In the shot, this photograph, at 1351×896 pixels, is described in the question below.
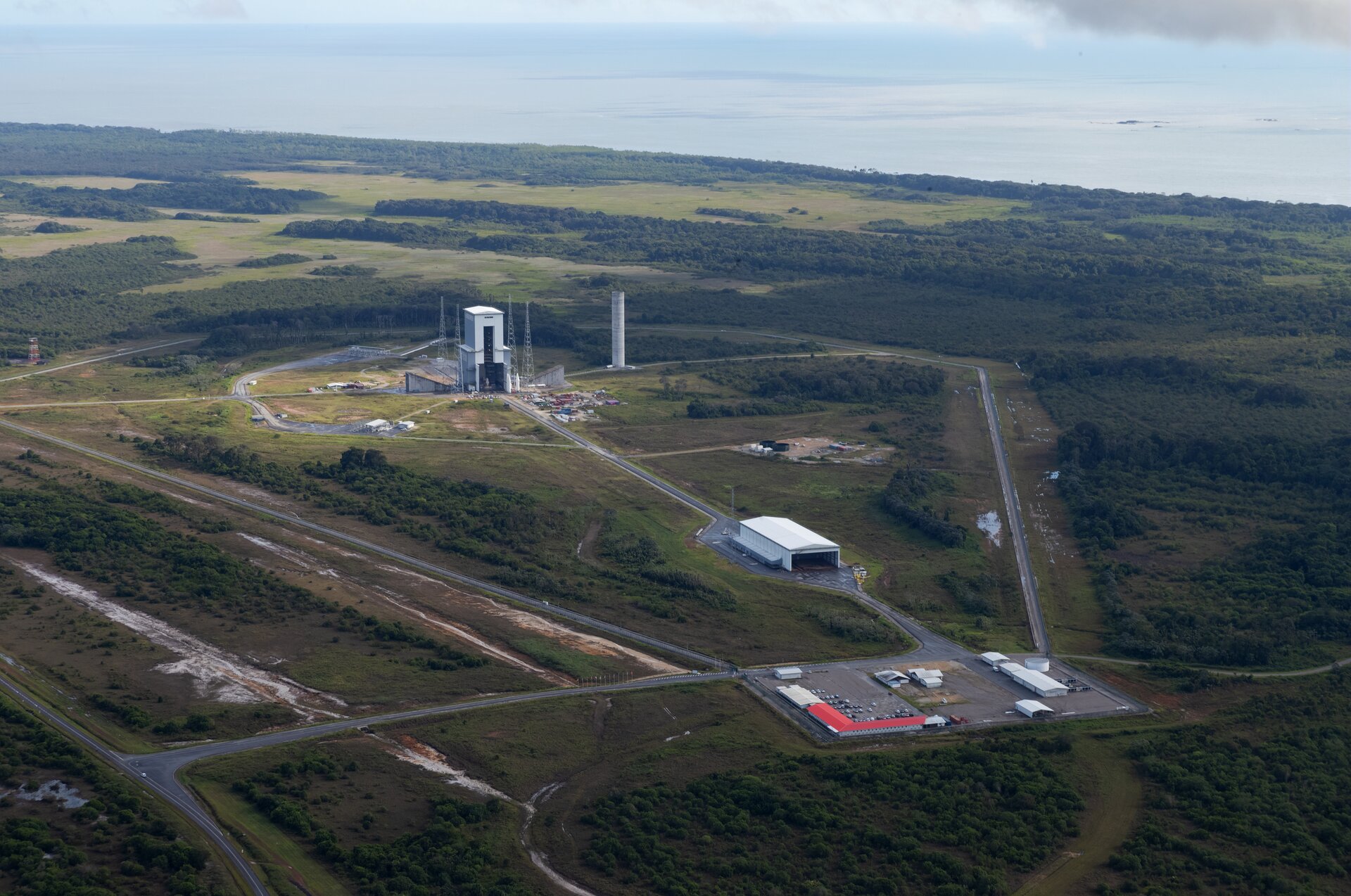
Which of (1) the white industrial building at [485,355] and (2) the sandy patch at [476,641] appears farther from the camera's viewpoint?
(1) the white industrial building at [485,355]

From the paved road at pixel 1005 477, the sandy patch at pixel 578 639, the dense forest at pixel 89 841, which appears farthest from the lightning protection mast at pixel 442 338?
the dense forest at pixel 89 841

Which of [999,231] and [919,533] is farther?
[999,231]

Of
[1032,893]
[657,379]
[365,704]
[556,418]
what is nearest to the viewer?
[1032,893]

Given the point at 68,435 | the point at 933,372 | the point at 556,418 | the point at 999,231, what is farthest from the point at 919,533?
the point at 999,231

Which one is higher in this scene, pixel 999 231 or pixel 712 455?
pixel 999 231

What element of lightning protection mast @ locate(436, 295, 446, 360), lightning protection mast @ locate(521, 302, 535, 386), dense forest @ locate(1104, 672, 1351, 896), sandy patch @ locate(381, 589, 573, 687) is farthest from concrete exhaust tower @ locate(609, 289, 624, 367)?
dense forest @ locate(1104, 672, 1351, 896)

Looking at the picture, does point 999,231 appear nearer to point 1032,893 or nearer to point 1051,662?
point 1051,662

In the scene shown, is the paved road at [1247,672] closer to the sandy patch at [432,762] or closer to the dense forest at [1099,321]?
the dense forest at [1099,321]

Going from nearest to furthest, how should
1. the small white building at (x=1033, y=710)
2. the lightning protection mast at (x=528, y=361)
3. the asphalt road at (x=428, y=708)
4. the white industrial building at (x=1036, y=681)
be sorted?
1. the asphalt road at (x=428, y=708)
2. the small white building at (x=1033, y=710)
3. the white industrial building at (x=1036, y=681)
4. the lightning protection mast at (x=528, y=361)
